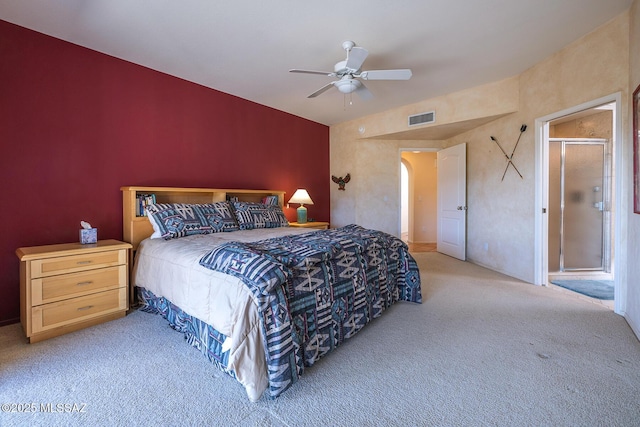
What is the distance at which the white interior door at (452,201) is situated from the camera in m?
4.97

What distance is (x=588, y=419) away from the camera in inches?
55.9

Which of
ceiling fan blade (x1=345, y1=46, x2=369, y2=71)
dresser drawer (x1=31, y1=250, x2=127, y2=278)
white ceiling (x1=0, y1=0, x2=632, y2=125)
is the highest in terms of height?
white ceiling (x1=0, y1=0, x2=632, y2=125)

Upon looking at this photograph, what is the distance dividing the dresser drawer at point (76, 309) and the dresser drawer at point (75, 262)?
239mm

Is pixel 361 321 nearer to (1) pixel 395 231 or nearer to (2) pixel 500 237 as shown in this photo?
(2) pixel 500 237

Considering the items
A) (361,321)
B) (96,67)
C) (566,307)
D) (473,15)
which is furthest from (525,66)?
(96,67)

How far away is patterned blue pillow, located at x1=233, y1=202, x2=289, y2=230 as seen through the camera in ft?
11.3

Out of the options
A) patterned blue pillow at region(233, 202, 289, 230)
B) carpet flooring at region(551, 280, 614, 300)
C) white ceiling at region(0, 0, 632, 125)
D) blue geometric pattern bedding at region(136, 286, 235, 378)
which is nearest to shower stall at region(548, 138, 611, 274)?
carpet flooring at region(551, 280, 614, 300)

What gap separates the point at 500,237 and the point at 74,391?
477 cm

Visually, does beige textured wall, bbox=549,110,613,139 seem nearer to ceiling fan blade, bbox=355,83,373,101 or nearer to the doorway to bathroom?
the doorway to bathroom

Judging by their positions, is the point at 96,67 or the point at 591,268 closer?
the point at 96,67

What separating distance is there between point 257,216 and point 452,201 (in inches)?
141

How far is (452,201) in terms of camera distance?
5.26 m

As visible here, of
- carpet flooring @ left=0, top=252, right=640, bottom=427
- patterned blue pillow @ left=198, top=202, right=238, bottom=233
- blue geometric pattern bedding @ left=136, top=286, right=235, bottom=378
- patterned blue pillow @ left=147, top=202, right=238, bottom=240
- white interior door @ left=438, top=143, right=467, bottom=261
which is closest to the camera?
carpet flooring @ left=0, top=252, right=640, bottom=427

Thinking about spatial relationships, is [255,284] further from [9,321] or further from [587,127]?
[587,127]
